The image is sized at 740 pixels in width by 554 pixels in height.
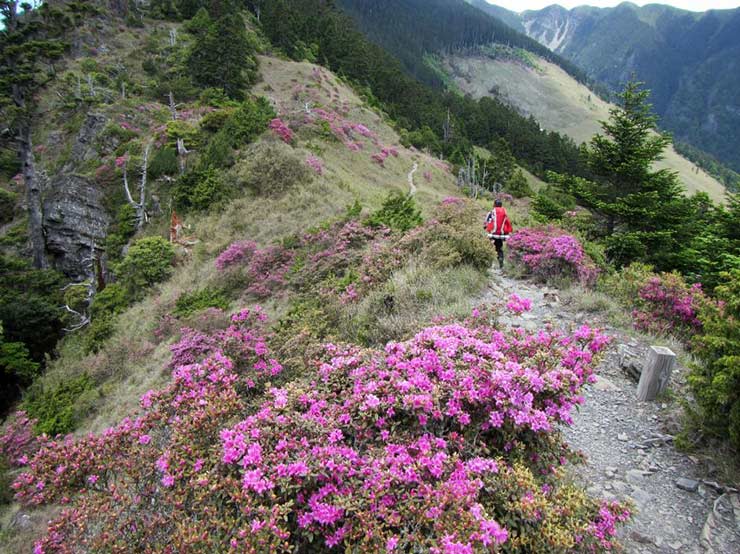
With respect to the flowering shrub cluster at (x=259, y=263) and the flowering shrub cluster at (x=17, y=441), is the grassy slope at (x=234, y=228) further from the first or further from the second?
the flowering shrub cluster at (x=17, y=441)

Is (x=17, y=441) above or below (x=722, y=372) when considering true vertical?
below

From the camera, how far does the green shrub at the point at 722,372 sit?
150 inches

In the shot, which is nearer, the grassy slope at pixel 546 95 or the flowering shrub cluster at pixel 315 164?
the flowering shrub cluster at pixel 315 164

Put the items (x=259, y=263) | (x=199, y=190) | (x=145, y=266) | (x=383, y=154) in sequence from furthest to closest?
1. (x=383, y=154)
2. (x=199, y=190)
3. (x=145, y=266)
4. (x=259, y=263)

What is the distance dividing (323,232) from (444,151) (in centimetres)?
3822

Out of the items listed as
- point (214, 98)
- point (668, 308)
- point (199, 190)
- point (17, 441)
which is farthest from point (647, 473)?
point (214, 98)

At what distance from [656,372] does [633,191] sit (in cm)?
1192

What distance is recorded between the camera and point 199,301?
42.9 feet

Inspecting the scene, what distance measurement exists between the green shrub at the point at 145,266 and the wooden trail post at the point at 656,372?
16.1 meters

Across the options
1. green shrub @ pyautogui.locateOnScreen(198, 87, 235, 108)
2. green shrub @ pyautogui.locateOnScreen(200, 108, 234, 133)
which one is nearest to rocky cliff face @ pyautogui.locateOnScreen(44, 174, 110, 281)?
green shrub @ pyautogui.locateOnScreen(200, 108, 234, 133)

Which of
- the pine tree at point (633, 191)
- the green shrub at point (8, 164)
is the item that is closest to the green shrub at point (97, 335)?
the pine tree at point (633, 191)

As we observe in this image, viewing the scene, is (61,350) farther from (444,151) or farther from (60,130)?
(444,151)

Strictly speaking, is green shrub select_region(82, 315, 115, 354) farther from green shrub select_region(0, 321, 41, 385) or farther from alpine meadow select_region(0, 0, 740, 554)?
green shrub select_region(0, 321, 41, 385)

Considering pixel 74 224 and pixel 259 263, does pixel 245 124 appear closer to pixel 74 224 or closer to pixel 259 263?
pixel 74 224
